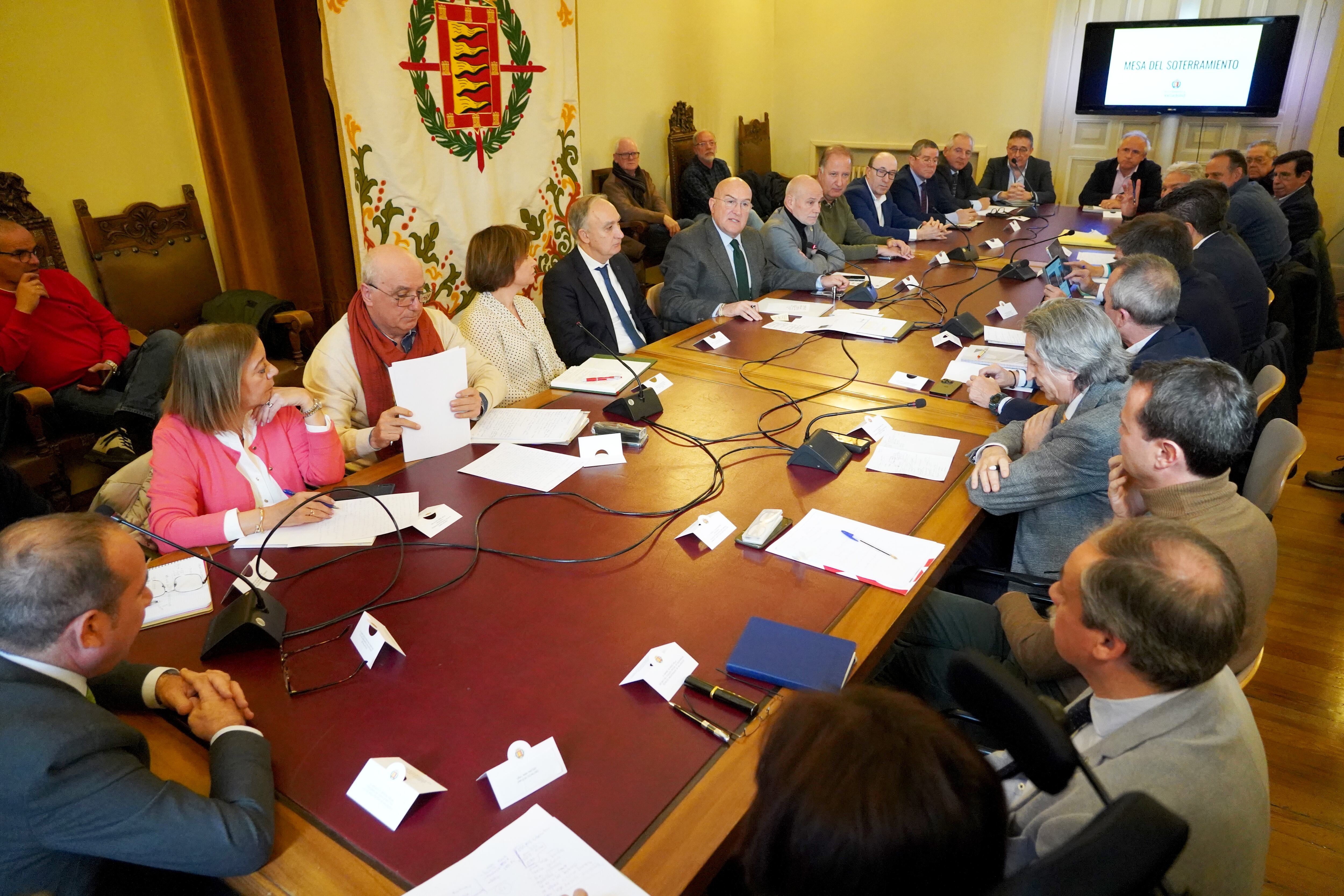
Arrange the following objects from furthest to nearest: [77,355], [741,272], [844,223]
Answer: [844,223], [741,272], [77,355]

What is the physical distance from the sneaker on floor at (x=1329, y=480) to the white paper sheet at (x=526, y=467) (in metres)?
Answer: 3.30

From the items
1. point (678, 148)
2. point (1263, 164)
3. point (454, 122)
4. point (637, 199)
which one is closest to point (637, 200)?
point (637, 199)

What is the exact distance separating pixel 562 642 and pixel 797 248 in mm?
3015

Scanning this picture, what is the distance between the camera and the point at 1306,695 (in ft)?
7.50

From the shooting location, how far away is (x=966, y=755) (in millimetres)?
729

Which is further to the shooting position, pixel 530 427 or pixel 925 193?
pixel 925 193

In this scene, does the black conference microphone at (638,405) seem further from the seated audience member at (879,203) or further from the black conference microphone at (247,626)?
the seated audience member at (879,203)

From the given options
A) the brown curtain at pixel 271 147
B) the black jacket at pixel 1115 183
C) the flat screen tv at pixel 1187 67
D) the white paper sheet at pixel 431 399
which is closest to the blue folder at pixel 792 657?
the white paper sheet at pixel 431 399

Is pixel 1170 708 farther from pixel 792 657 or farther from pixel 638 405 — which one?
pixel 638 405

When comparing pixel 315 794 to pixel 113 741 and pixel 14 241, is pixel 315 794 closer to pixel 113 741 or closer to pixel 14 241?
pixel 113 741

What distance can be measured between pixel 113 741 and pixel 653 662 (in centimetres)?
74

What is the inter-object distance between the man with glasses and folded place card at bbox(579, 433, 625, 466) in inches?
144

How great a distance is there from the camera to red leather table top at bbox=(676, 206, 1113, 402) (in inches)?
108

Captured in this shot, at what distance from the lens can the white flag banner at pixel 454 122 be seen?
3998mm
